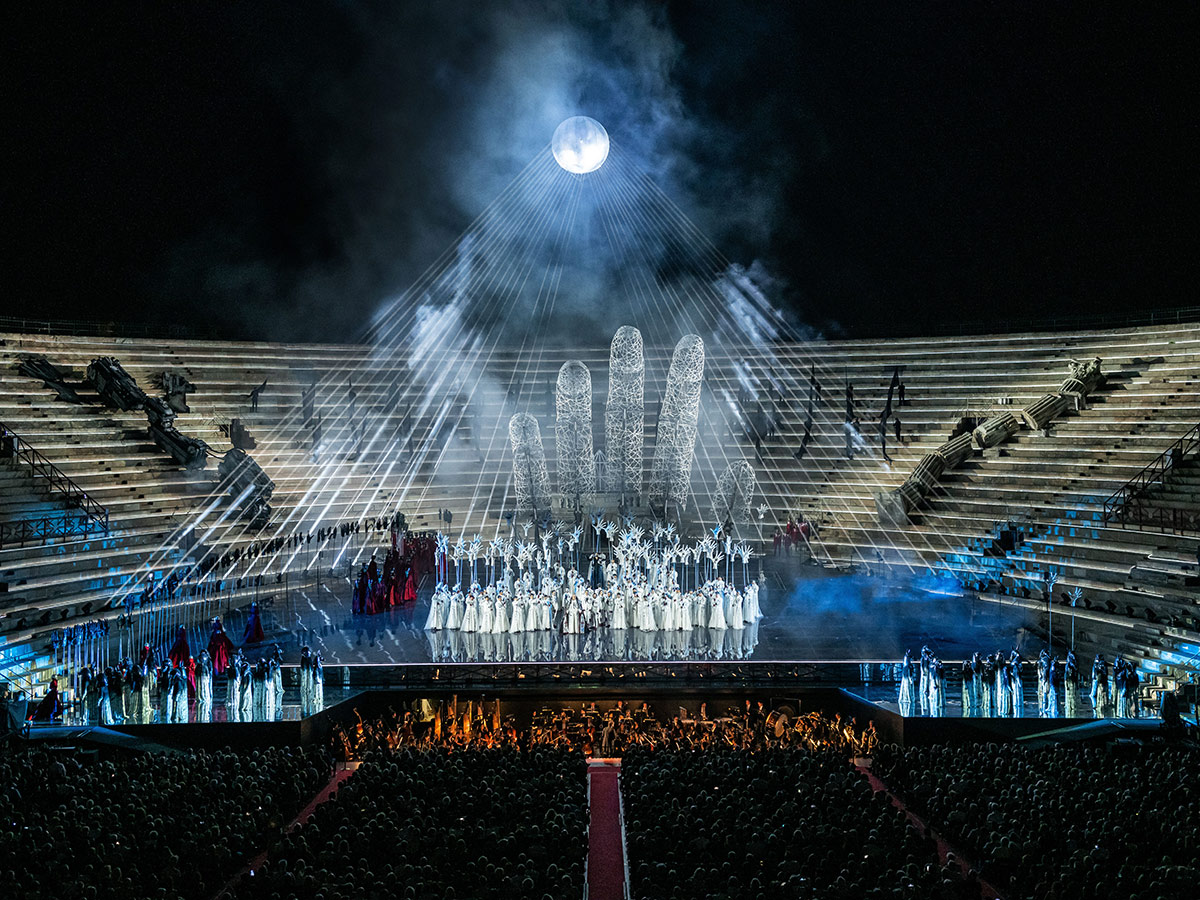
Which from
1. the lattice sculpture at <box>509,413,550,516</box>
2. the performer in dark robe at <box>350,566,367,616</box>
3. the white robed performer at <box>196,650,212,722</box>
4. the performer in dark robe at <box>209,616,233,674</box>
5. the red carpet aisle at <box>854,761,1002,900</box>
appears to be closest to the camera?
the red carpet aisle at <box>854,761,1002,900</box>

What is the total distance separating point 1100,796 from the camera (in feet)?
33.3

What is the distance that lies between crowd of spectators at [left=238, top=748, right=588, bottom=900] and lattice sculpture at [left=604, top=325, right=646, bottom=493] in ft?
87.7

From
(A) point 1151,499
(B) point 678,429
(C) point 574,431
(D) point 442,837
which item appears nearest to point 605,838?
(D) point 442,837

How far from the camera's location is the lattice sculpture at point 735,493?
37.1m

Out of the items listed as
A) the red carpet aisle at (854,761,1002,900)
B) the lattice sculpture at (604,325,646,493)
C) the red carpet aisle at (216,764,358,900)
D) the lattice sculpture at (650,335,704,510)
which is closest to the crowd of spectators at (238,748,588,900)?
the red carpet aisle at (216,764,358,900)

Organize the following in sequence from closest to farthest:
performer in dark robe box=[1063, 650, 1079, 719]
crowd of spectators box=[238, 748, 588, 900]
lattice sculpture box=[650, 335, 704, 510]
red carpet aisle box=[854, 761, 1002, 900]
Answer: crowd of spectators box=[238, 748, 588, 900], red carpet aisle box=[854, 761, 1002, 900], performer in dark robe box=[1063, 650, 1079, 719], lattice sculpture box=[650, 335, 704, 510]

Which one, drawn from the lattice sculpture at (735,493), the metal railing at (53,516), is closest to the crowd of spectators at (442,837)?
the metal railing at (53,516)

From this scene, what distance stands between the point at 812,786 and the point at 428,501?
2776 cm

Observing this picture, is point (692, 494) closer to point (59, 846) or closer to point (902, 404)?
point (902, 404)

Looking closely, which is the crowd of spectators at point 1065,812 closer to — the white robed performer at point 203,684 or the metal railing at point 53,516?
the white robed performer at point 203,684

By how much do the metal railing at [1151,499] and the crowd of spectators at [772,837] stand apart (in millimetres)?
14265

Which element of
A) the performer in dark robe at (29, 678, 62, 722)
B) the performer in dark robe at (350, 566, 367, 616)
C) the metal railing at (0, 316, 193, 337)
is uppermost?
the metal railing at (0, 316, 193, 337)

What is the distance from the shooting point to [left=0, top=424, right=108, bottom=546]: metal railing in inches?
837

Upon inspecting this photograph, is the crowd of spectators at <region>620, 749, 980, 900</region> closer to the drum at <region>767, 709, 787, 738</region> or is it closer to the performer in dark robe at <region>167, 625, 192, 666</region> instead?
the drum at <region>767, 709, 787, 738</region>
